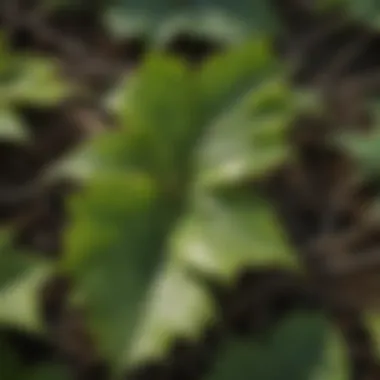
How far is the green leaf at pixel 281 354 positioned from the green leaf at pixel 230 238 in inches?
Result: 1.4

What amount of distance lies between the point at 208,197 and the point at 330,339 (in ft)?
0.33

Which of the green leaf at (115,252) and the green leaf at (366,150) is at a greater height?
the green leaf at (366,150)

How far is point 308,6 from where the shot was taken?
610 millimetres

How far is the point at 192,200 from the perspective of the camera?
0.46 m

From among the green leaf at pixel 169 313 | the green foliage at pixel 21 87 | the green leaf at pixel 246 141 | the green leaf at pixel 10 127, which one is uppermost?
the green foliage at pixel 21 87

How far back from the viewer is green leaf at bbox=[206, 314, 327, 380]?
0.42 m

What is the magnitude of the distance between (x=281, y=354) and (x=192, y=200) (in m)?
0.10

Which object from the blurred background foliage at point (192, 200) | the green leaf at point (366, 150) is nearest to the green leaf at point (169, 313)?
the blurred background foliage at point (192, 200)

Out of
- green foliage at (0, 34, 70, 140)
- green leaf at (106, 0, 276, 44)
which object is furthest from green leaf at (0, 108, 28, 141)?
green leaf at (106, 0, 276, 44)

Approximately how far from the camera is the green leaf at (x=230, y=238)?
0.43 m

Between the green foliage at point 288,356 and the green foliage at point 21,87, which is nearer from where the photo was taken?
the green foliage at point 288,356

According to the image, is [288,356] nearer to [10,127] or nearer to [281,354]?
[281,354]

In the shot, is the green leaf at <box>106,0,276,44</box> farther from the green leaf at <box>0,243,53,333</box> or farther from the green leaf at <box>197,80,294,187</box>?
the green leaf at <box>0,243,53,333</box>

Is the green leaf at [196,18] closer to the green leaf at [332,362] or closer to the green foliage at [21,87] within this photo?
the green foliage at [21,87]
